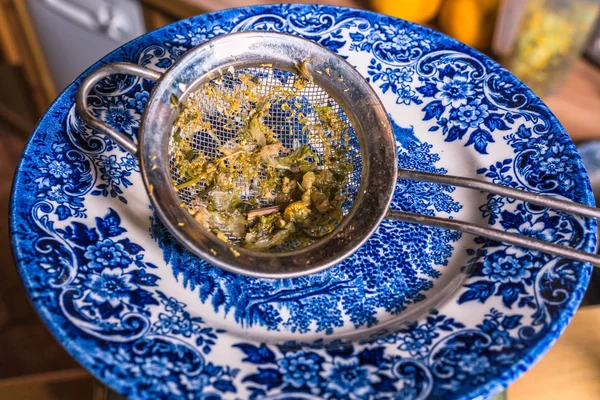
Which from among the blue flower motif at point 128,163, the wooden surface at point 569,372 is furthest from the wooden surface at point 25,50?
the wooden surface at point 569,372

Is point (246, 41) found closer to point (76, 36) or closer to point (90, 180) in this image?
point (90, 180)

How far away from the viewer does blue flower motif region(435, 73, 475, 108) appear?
0.83 metres

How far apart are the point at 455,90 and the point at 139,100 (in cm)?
48

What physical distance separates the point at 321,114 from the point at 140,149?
0.97 ft

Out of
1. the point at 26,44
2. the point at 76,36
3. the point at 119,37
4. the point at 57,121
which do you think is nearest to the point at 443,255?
the point at 57,121

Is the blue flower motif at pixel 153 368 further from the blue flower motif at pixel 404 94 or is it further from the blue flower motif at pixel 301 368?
the blue flower motif at pixel 404 94

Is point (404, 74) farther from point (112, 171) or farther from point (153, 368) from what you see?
point (153, 368)

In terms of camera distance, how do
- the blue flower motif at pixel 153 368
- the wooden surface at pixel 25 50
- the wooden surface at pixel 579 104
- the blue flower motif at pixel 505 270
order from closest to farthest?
the blue flower motif at pixel 153 368
the blue flower motif at pixel 505 270
the wooden surface at pixel 579 104
the wooden surface at pixel 25 50

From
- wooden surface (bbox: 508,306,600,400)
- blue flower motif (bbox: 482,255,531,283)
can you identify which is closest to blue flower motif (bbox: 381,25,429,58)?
blue flower motif (bbox: 482,255,531,283)

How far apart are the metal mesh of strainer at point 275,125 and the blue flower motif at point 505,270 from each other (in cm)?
20

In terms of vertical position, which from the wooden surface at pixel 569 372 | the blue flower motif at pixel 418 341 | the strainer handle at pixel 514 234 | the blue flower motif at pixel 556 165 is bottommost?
the wooden surface at pixel 569 372

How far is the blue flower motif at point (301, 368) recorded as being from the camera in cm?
57

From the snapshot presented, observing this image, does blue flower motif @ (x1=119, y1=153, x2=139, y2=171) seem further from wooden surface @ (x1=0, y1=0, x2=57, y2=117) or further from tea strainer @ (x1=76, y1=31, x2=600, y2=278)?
wooden surface @ (x1=0, y1=0, x2=57, y2=117)

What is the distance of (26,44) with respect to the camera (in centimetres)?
174
